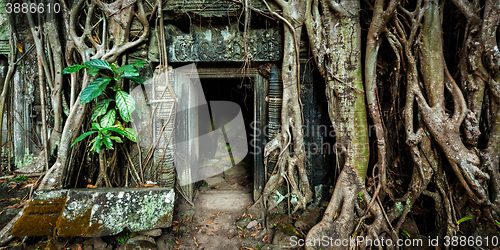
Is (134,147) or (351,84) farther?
(134,147)

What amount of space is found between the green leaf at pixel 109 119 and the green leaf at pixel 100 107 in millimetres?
50

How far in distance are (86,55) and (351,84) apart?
122 inches

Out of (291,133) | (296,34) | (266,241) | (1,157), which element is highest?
(296,34)

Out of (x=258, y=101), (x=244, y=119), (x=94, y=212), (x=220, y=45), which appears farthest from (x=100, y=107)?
(x=244, y=119)

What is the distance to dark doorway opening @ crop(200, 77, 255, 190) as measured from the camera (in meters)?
3.52

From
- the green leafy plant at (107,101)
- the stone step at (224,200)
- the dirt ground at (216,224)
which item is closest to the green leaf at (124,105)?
the green leafy plant at (107,101)

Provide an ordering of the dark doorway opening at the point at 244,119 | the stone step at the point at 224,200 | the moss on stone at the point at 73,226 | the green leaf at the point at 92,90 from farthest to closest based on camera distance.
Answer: the dark doorway opening at the point at 244,119 → the stone step at the point at 224,200 → the green leaf at the point at 92,90 → the moss on stone at the point at 73,226

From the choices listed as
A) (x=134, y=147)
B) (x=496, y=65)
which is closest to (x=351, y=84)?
(x=496, y=65)

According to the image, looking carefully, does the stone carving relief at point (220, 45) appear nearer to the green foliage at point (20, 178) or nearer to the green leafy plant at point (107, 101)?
the green leafy plant at point (107, 101)

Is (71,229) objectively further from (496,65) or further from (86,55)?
(496,65)

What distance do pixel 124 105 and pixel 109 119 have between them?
0.31 meters

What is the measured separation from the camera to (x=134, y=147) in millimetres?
2607

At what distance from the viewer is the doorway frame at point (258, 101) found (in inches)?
106

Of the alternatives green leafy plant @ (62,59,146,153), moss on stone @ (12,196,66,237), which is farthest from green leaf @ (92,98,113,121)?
moss on stone @ (12,196,66,237)
